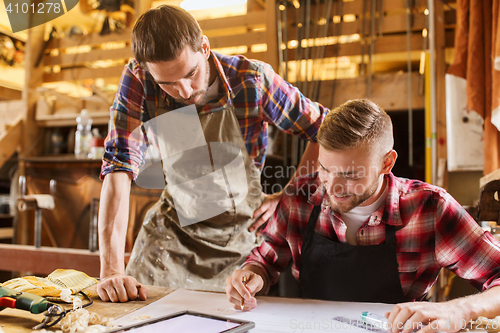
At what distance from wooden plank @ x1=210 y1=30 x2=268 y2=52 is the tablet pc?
2.04m

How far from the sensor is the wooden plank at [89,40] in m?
2.72

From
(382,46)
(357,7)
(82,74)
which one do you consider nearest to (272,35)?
(357,7)

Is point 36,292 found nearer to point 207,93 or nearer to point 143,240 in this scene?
point 143,240

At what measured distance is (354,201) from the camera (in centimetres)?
107

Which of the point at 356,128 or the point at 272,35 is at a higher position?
the point at 272,35

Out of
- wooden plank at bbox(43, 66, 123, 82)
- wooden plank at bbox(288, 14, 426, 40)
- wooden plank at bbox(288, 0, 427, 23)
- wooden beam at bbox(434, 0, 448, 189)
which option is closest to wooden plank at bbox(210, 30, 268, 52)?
wooden plank at bbox(288, 0, 427, 23)

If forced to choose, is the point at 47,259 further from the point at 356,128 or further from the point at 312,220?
the point at 356,128

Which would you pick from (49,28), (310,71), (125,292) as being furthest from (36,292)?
(49,28)

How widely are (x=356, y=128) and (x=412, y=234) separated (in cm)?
32

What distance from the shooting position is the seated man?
100cm

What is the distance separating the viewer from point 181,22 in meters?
1.12

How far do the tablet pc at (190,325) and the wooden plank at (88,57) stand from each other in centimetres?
222

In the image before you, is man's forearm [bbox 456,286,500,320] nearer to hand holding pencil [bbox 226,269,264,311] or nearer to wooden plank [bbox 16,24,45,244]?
hand holding pencil [bbox 226,269,264,311]

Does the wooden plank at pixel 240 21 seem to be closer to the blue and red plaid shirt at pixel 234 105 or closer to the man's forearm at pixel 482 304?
the blue and red plaid shirt at pixel 234 105
